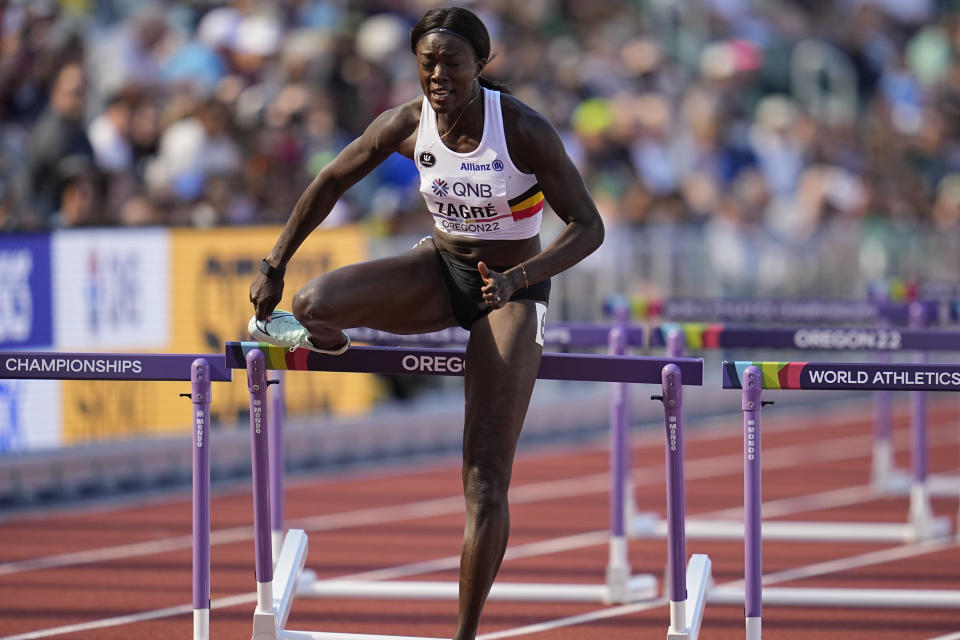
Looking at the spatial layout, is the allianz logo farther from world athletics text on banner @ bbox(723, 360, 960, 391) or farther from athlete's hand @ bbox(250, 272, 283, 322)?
world athletics text on banner @ bbox(723, 360, 960, 391)

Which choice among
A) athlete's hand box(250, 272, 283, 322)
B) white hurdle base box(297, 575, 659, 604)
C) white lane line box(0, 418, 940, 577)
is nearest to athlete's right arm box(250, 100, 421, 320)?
athlete's hand box(250, 272, 283, 322)

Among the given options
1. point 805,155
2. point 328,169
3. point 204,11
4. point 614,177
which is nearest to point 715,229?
point 614,177

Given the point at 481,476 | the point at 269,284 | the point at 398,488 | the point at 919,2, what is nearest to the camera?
the point at 481,476

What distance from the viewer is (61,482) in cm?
1016

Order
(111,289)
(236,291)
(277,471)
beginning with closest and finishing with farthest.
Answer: (277,471), (111,289), (236,291)

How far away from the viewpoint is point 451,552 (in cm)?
870

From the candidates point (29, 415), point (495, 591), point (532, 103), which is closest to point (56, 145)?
point (29, 415)

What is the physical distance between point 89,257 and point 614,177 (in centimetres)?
635

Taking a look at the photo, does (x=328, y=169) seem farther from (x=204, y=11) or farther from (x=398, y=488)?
(x=204, y=11)

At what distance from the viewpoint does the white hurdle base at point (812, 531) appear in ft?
28.5

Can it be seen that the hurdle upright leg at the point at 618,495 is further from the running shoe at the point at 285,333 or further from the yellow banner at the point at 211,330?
the yellow banner at the point at 211,330

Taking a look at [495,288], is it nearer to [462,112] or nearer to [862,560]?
[462,112]

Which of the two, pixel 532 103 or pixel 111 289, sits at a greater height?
pixel 532 103

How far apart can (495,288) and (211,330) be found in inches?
235
